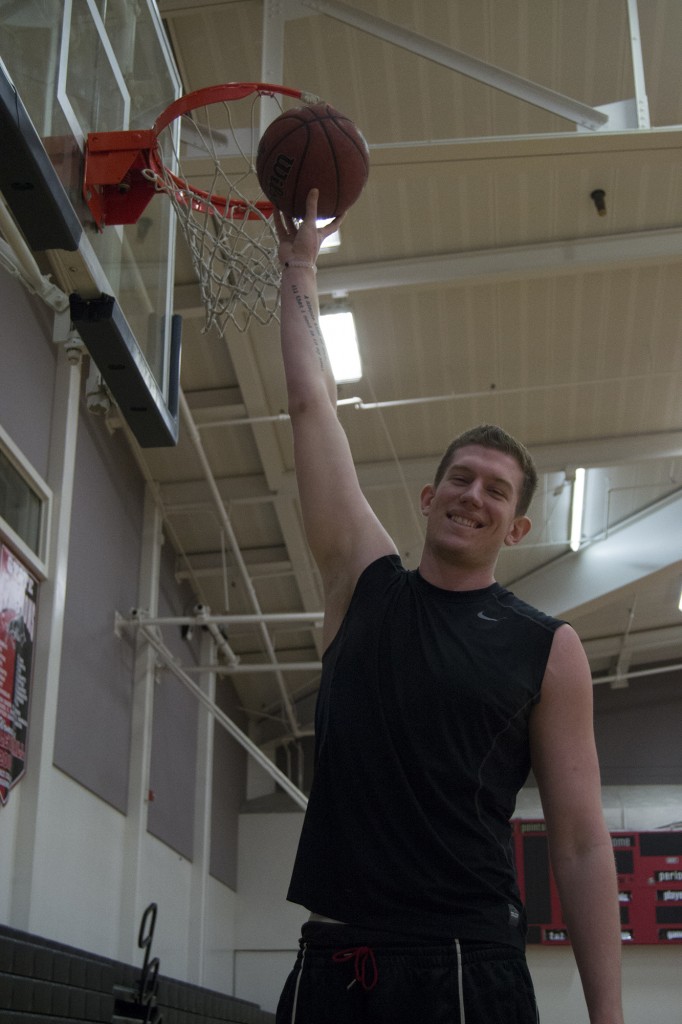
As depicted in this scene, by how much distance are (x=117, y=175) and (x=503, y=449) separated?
2934 millimetres

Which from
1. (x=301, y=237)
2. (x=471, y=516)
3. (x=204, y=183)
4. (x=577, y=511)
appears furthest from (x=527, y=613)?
(x=577, y=511)

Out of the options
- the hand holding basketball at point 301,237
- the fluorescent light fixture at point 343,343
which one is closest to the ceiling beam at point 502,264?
the fluorescent light fixture at point 343,343

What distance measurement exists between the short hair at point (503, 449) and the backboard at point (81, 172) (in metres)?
2.14

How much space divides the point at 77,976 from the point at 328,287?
14.5ft

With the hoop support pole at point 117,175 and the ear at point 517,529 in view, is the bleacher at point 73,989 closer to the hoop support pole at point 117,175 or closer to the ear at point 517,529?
the hoop support pole at point 117,175

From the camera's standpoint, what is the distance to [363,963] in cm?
136

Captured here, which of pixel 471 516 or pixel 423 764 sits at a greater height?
pixel 471 516

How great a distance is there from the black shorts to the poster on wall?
5140mm

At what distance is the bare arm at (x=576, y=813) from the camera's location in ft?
4.73

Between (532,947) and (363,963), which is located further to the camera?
(532,947)

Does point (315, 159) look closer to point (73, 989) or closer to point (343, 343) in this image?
point (73, 989)

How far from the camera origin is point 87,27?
179 inches

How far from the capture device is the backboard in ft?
11.9

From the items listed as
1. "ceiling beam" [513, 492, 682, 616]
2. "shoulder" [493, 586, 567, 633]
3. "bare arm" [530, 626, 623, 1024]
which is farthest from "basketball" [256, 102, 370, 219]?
"ceiling beam" [513, 492, 682, 616]
